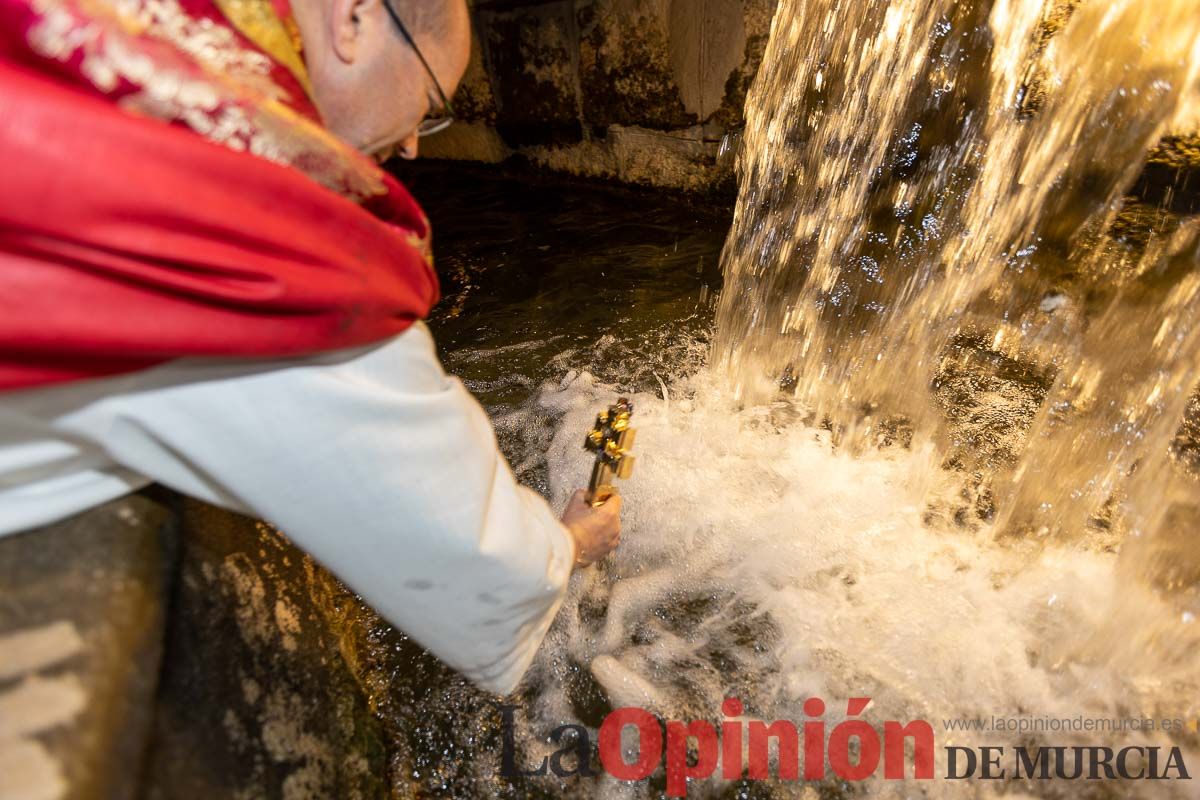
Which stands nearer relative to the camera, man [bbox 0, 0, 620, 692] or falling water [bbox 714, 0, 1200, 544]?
man [bbox 0, 0, 620, 692]

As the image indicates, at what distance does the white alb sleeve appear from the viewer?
0.85 meters

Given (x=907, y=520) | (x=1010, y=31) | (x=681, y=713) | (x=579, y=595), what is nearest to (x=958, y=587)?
(x=907, y=520)

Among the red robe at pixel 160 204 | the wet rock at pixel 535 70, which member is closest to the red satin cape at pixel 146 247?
the red robe at pixel 160 204

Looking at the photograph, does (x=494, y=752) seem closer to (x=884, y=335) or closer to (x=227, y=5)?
(x=227, y=5)

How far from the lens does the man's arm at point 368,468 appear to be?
0.85 metres

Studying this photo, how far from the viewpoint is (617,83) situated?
5.82 metres

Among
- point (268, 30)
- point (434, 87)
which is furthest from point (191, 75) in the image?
point (434, 87)

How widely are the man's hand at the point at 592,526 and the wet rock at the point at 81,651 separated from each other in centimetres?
91

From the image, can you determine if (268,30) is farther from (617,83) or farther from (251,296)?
(617,83)

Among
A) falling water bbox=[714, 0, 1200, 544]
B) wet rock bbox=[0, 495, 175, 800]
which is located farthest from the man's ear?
falling water bbox=[714, 0, 1200, 544]

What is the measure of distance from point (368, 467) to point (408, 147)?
0.82m

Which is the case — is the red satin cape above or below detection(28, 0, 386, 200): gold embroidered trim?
below

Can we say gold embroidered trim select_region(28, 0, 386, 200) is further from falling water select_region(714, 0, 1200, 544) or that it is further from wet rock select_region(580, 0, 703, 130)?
wet rock select_region(580, 0, 703, 130)

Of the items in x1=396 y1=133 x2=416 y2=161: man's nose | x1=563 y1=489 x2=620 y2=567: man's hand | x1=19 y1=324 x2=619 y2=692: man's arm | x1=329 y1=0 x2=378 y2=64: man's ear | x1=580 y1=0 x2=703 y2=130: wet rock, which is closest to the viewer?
x1=19 y1=324 x2=619 y2=692: man's arm
